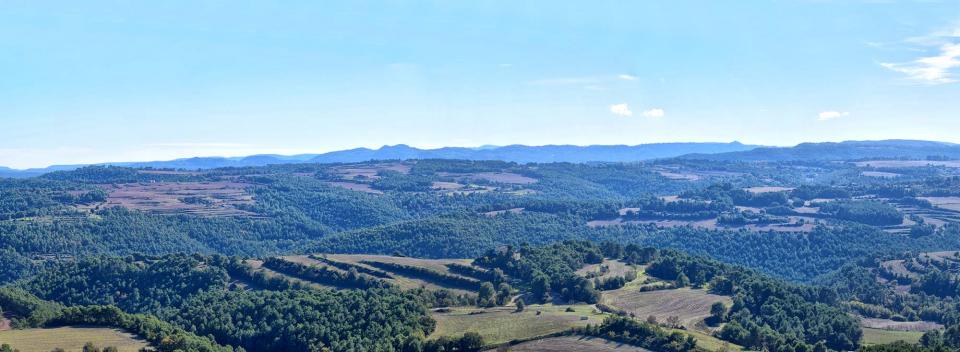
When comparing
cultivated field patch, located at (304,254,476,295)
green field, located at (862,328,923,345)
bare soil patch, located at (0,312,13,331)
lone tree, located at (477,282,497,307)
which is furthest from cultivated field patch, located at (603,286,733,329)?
bare soil patch, located at (0,312,13,331)

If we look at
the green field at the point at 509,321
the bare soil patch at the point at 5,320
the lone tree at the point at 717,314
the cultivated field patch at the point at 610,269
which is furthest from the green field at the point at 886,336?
the bare soil patch at the point at 5,320

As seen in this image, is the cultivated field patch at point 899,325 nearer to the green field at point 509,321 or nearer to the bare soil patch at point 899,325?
the bare soil patch at point 899,325

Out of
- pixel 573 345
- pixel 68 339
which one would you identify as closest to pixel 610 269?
pixel 573 345

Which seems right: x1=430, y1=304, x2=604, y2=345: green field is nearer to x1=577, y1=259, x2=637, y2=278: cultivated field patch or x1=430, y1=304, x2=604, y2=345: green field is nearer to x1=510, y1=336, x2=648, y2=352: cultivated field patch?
x1=510, y1=336, x2=648, y2=352: cultivated field patch

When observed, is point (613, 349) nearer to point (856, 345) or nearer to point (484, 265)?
point (856, 345)

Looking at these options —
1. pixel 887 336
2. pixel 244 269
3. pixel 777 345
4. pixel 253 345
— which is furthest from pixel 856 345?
pixel 244 269

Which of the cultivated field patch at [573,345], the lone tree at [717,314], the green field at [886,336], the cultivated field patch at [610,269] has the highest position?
the cultivated field patch at [610,269]
